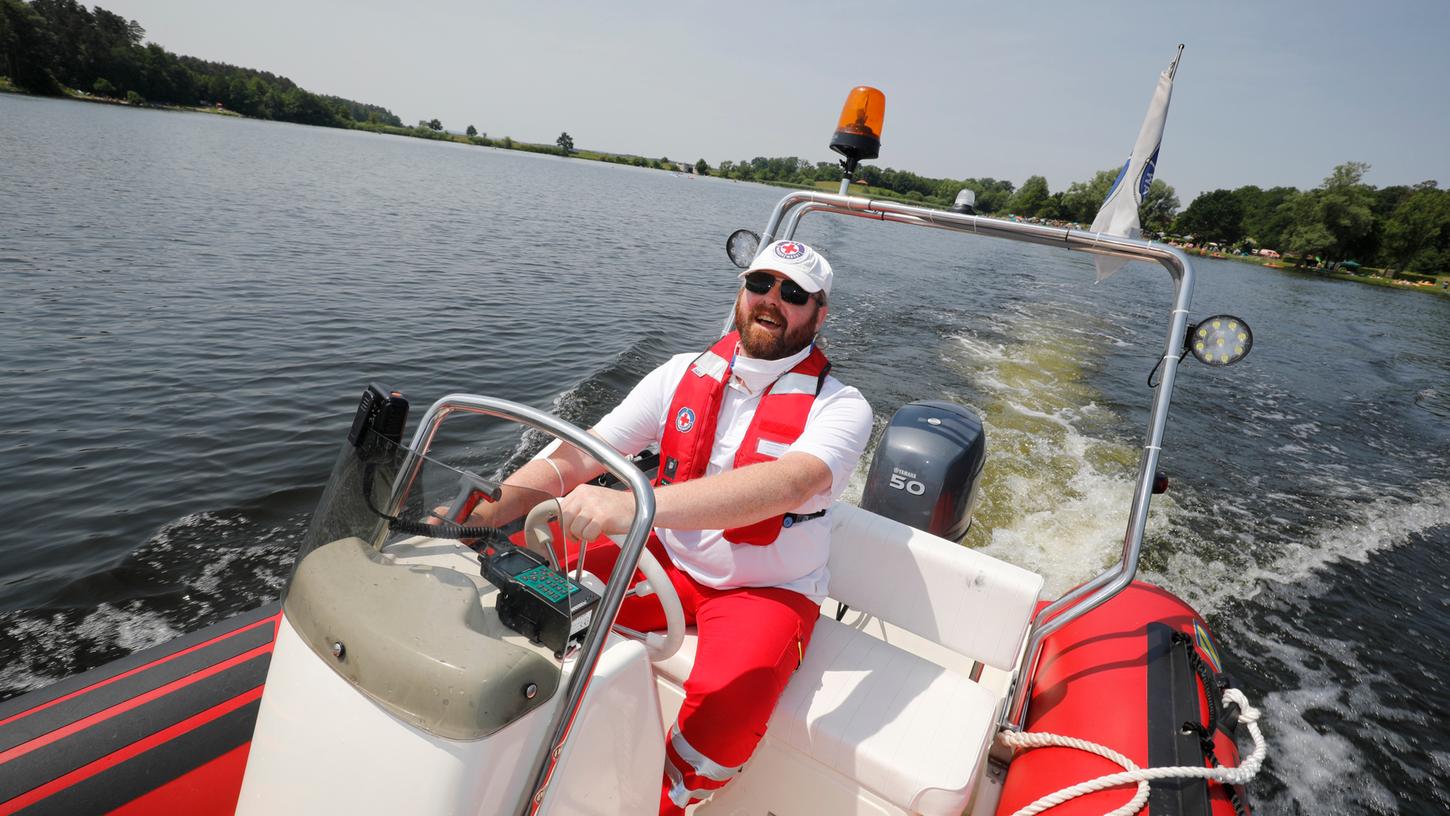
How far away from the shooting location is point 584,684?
102 centimetres

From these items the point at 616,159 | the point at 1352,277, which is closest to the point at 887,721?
the point at 1352,277

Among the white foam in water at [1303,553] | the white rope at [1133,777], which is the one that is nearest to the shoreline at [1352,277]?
the white foam in water at [1303,553]

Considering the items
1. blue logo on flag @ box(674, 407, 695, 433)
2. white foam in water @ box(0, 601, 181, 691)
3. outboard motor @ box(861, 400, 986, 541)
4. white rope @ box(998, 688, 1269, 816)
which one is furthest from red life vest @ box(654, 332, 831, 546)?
white foam in water @ box(0, 601, 181, 691)

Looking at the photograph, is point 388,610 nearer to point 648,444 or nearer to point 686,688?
point 686,688

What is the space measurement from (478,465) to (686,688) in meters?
3.33

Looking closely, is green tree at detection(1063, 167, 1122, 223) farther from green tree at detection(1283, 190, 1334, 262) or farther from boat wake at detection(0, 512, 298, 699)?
boat wake at detection(0, 512, 298, 699)

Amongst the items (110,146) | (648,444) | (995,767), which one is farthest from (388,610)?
(110,146)

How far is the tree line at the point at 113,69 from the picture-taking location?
150ft

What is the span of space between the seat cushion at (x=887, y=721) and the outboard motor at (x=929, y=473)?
42.2 inches

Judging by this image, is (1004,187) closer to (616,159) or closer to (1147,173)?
(616,159)

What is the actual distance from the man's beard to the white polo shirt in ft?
0.10

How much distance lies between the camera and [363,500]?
1.10 metres

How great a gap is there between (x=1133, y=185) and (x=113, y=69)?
75.5m

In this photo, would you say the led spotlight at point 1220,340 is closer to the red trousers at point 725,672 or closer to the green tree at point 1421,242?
the red trousers at point 725,672
